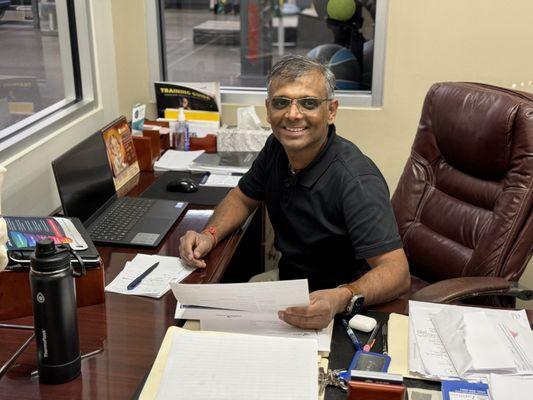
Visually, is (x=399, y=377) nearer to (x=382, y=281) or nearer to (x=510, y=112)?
(x=382, y=281)

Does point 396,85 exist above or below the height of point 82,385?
above

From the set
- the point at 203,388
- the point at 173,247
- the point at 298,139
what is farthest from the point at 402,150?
the point at 203,388

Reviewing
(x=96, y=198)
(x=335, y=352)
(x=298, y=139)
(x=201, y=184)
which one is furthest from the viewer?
(x=201, y=184)

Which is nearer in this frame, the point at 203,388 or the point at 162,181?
the point at 203,388

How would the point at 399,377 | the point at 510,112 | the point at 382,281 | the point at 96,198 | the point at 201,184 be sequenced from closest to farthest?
the point at 399,377
the point at 382,281
the point at 510,112
the point at 96,198
the point at 201,184

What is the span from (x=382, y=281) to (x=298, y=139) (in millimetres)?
483

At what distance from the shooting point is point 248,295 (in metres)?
1.32

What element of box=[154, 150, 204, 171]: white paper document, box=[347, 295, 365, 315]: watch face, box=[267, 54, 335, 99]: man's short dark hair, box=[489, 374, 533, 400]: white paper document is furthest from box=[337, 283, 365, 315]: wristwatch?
box=[154, 150, 204, 171]: white paper document

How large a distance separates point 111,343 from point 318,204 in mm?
740

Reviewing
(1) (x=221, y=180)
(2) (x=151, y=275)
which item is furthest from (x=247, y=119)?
(2) (x=151, y=275)

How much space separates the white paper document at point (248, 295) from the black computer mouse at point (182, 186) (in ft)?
3.17

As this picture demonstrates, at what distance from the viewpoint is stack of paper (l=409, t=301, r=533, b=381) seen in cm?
122

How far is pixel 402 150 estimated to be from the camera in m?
2.86

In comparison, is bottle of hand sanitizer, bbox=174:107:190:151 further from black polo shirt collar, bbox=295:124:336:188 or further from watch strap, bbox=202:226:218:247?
black polo shirt collar, bbox=295:124:336:188
